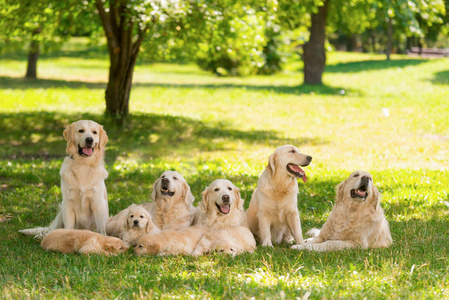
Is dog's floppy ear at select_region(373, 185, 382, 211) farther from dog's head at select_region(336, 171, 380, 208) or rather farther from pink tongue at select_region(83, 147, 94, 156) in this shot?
pink tongue at select_region(83, 147, 94, 156)

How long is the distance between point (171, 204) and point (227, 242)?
3.53 feet

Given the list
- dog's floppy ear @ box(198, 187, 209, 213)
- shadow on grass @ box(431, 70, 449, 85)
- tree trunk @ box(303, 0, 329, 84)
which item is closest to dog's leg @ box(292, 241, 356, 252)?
dog's floppy ear @ box(198, 187, 209, 213)

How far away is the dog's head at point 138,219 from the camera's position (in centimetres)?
652

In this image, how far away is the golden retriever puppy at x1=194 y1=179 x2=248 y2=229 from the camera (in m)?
6.53

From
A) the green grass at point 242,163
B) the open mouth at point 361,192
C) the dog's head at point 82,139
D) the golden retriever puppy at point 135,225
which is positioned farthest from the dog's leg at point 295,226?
the dog's head at point 82,139

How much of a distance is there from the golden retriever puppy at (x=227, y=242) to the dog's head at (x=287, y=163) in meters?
0.79

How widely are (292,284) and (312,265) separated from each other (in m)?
0.81

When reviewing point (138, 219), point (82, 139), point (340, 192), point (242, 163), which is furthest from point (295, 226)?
point (242, 163)

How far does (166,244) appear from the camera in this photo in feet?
20.5

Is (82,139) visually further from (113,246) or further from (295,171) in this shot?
(295,171)

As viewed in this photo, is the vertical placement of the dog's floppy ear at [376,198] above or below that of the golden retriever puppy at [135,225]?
above

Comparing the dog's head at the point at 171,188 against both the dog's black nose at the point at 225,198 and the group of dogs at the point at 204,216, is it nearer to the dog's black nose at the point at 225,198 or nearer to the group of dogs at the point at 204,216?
the group of dogs at the point at 204,216

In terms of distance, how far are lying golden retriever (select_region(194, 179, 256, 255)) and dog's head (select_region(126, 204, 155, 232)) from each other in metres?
0.62

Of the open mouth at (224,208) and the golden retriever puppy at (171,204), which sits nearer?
the open mouth at (224,208)
